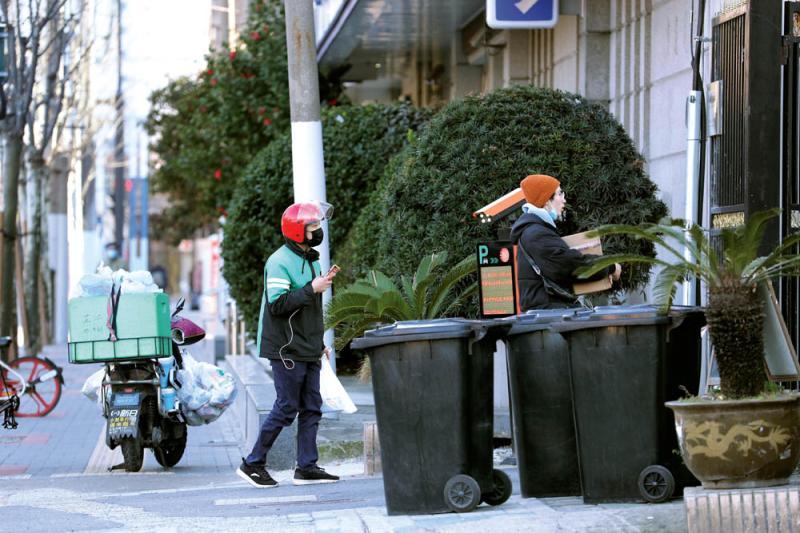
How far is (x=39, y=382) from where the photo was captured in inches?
627

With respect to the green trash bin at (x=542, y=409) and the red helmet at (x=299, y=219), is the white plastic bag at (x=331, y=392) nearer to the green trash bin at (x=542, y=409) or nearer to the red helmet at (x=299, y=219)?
the red helmet at (x=299, y=219)

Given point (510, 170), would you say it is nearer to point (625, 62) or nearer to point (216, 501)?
point (625, 62)

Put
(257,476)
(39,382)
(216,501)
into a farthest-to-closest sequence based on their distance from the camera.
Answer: (39,382) → (257,476) → (216,501)

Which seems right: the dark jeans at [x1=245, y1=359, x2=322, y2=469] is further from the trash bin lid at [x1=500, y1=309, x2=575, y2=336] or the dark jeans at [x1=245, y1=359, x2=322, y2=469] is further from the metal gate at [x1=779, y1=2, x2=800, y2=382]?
the metal gate at [x1=779, y1=2, x2=800, y2=382]

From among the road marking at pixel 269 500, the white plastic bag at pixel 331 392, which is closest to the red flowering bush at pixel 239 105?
the white plastic bag at pixel 331 392

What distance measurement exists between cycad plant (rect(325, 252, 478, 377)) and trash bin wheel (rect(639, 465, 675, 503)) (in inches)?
146

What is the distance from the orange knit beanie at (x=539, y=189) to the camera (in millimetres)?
8414

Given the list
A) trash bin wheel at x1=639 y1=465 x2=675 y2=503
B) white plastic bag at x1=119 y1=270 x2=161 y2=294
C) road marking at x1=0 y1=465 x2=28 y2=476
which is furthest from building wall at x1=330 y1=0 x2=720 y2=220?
road marking at x1=0 y1=465 x2=28 y2=476

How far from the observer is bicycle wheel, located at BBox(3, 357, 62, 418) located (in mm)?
16188

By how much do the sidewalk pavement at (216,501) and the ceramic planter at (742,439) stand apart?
0.35 meters

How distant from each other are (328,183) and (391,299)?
6.47m

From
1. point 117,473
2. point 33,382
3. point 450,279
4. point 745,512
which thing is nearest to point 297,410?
point 450,279

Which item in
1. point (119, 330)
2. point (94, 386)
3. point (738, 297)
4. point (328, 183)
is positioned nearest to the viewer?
point (738, 297)

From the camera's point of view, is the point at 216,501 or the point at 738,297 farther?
the point at 216,501
